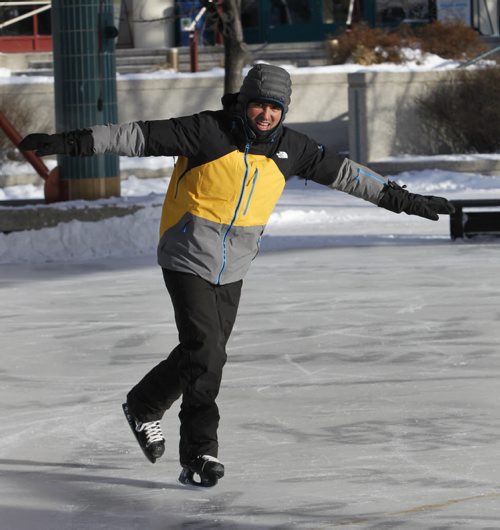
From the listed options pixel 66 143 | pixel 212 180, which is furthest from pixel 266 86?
pixel 66 143

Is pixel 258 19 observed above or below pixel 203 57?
above

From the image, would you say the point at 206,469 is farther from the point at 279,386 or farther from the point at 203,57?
the point at 203,57

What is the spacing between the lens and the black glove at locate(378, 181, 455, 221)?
6.05 meters

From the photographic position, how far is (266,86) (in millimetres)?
5625

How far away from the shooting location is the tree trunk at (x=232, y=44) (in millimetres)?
21266

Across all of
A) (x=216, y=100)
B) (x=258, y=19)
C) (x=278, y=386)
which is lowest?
(x=216, y=100)

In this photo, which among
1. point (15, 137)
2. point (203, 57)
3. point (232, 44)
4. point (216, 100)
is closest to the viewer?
point (15, 137)

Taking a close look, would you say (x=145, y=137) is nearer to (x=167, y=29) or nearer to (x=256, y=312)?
(x=256, y=312)

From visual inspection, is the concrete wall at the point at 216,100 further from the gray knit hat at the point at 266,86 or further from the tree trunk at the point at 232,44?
the gray knit hat at the point at 266,86

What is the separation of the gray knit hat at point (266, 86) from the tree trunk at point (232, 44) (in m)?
15.6

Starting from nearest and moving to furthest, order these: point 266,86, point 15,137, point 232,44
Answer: point 266,86, point 15,137, point 232,44

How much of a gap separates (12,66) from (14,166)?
8187mm

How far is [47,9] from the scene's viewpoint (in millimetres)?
34000

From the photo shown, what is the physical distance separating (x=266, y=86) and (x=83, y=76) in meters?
9.62
